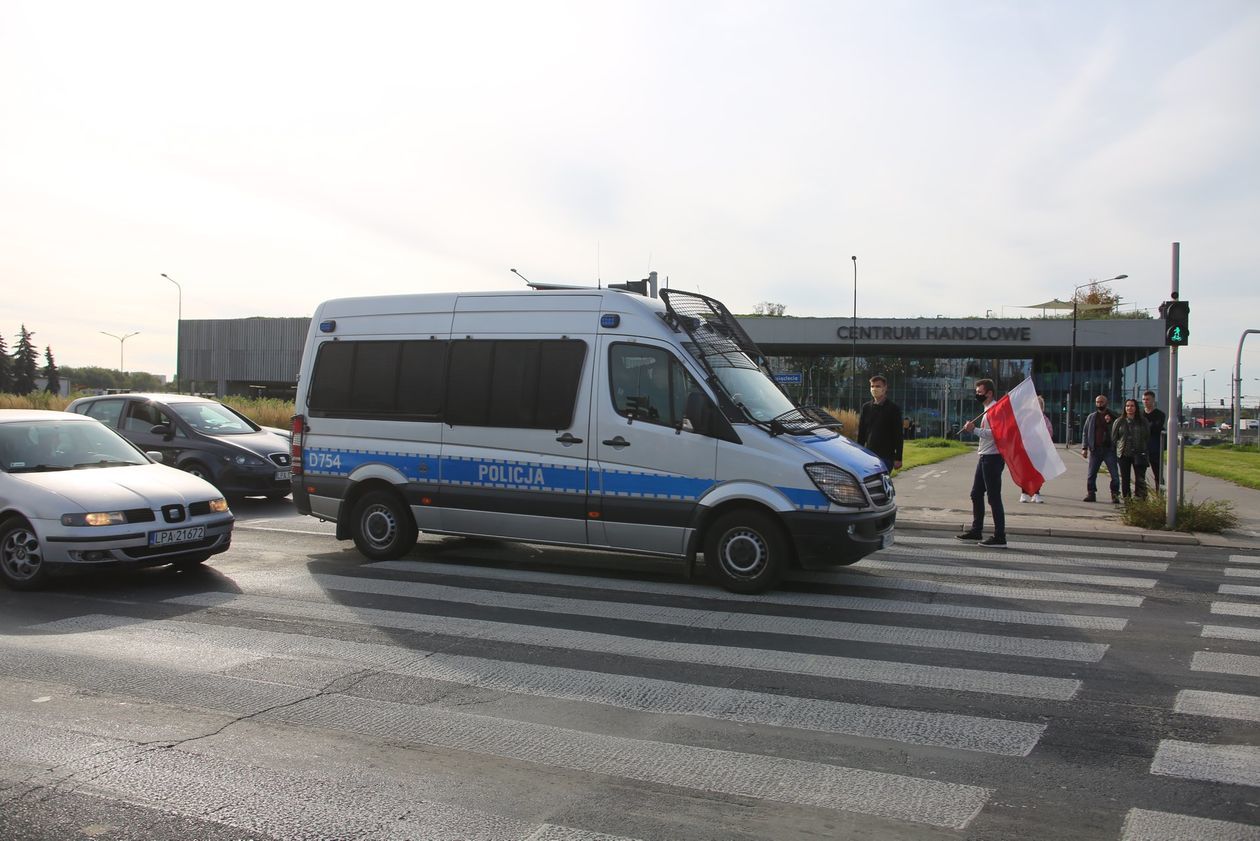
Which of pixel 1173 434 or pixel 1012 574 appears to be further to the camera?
pixel 1173 434

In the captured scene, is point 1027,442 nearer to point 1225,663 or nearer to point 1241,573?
point 1241,573

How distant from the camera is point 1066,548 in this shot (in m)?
11.7

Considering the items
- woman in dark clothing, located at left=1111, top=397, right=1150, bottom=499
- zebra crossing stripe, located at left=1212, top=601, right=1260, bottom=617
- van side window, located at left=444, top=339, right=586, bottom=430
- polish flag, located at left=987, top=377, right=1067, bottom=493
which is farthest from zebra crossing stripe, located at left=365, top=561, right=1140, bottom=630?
woman in dark clothing, located at left=1111, top=397, right=1150, bottom=499

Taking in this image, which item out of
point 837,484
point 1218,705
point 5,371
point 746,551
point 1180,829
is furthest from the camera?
point 5,371

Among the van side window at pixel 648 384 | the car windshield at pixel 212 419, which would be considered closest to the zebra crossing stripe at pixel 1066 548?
the van side window at pixel 648 384

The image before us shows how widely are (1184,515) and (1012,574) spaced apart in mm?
5266

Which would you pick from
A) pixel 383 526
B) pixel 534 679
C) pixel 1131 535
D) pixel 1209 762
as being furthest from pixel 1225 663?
pixel 383 526

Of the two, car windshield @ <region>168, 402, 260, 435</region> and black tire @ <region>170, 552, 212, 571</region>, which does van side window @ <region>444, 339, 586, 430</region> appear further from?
car windshield @ <region>168, 402, 260, 435</region>

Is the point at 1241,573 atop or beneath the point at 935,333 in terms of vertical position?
beneath

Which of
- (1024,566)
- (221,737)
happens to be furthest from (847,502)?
(221,737)

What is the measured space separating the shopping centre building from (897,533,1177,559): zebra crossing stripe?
5078 cm

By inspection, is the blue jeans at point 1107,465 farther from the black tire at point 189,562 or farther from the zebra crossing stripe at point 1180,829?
the black tire at point 189,562

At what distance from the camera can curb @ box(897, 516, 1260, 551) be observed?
12250mm

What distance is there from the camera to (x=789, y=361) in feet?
242
